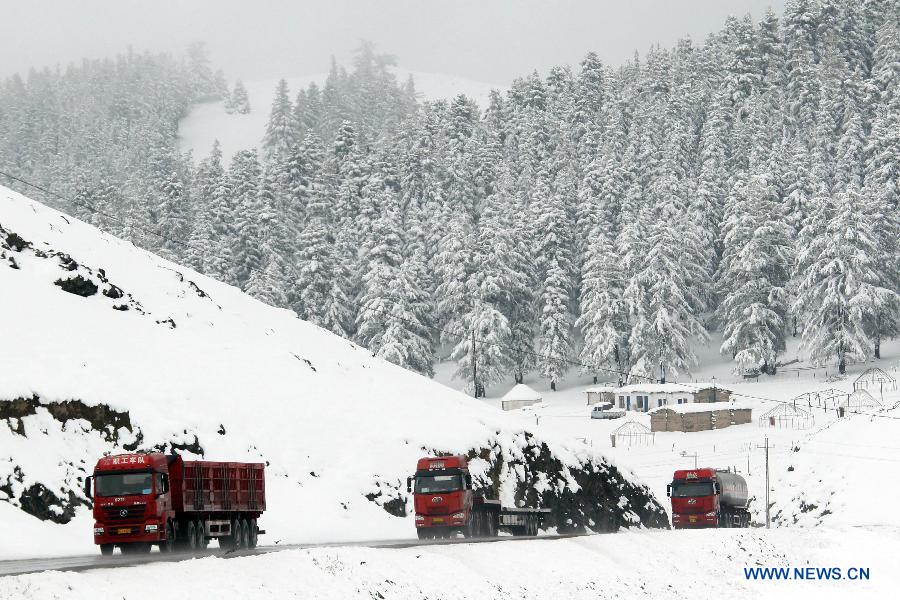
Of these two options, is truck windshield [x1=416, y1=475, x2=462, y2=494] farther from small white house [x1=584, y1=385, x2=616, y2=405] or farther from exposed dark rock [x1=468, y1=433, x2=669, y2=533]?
→ small white house [x1=584, y1=385, x2=616, y2=405]

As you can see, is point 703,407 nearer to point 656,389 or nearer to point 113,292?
point 656,389

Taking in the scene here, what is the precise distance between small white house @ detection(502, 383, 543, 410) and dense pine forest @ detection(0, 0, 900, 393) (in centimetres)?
500

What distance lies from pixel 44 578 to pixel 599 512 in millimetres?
40634

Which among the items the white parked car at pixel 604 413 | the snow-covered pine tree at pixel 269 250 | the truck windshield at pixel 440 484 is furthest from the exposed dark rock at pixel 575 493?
the snow-covered pine tree at pixel 269 250

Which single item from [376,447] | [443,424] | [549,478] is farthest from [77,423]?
[549,478]

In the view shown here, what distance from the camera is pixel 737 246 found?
12938cm

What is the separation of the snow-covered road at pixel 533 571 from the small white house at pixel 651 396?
60.0 metres

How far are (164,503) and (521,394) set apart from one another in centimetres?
9194

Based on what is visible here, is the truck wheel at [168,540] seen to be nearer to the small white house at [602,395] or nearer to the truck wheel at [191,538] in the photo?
the truck wheel at [191,538]

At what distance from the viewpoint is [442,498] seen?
4172 centimetres

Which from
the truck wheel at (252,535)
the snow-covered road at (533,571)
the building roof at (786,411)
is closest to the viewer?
→ the snow-covered road at (533,571)

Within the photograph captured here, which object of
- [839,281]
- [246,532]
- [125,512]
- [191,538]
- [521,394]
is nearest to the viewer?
[125,512]

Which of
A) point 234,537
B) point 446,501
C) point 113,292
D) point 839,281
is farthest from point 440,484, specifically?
point 839,281

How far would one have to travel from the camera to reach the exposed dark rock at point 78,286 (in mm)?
48656
